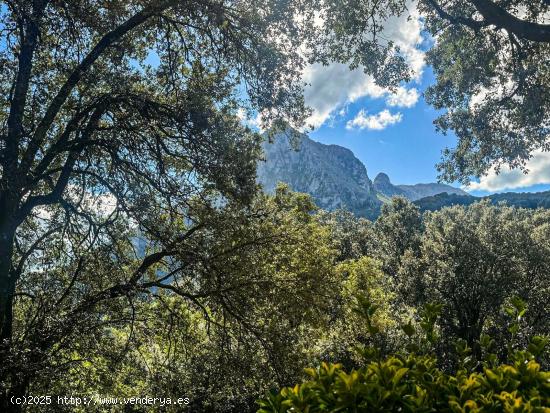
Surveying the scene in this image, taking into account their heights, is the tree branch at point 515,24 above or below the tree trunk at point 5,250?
above

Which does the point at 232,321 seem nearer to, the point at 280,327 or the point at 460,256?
the point at 280,327

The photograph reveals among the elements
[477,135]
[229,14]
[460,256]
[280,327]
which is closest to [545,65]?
[477,135]

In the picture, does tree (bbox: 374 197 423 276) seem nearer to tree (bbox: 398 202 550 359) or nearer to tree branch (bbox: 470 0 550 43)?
tree (bbox: 398 202 550 359)

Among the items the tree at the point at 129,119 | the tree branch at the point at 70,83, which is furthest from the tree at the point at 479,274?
the tree branch at the point at 70,83

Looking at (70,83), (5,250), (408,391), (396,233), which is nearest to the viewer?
(408,391)

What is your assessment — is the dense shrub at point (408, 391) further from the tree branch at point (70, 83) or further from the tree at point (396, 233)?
the tree at point (396, 233)

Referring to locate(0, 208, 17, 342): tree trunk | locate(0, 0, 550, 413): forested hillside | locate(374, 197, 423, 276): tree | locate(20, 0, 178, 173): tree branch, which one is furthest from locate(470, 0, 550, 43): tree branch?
locate(374, 197, 423, 276): tree

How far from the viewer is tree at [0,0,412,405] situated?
31.0ft

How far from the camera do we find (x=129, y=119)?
10758mm

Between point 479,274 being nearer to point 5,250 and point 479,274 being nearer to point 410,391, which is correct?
point 5,250

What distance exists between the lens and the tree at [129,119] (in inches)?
372

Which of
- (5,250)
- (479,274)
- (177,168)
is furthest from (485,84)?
(479,274)

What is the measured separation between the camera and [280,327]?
42.0ft

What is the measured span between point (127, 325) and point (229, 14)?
8.61 m
